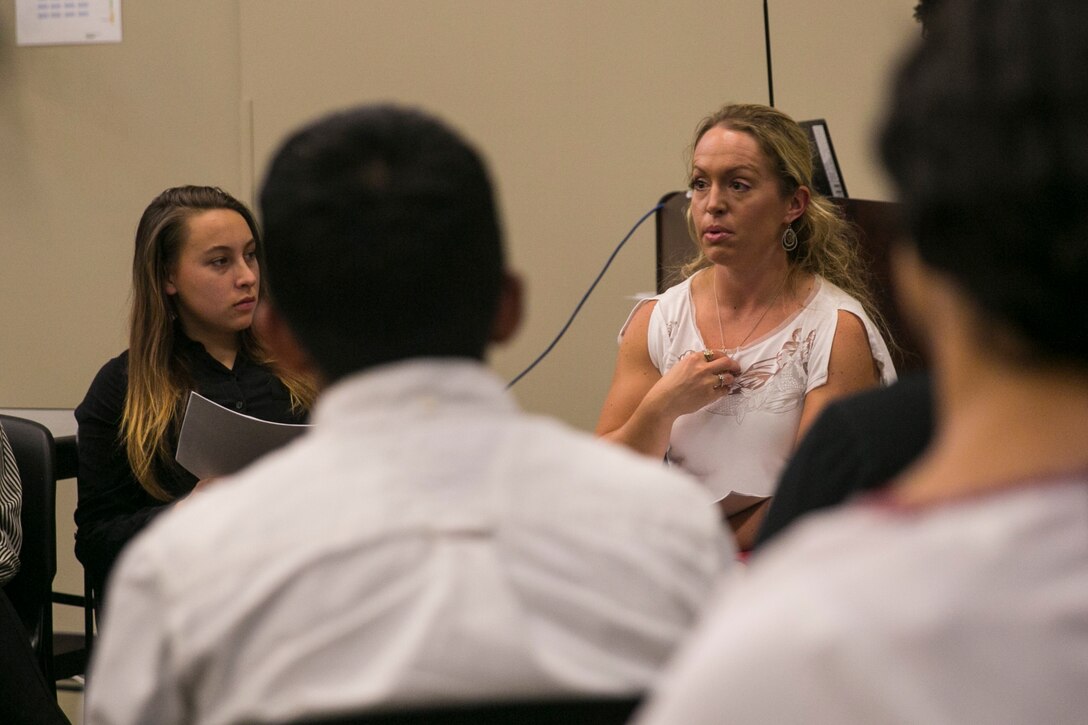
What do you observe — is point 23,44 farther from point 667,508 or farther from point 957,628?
point 957,628

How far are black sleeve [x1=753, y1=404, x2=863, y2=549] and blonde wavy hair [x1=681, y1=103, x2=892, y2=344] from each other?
59.5 inches

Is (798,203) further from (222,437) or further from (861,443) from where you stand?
(861,443)

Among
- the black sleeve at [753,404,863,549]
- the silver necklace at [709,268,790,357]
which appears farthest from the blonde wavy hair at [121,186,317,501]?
the black sleeve at [753,404,863,549]

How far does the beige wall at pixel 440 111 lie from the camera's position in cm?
344

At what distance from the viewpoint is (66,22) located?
373cm

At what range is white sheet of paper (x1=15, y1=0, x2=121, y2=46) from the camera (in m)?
3.71

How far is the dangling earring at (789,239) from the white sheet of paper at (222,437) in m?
1.08

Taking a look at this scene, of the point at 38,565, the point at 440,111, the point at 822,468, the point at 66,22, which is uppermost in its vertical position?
the point at 66,22

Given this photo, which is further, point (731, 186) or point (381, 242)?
point (731, 186)

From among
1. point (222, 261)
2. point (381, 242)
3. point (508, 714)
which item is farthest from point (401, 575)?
point (222, 261)

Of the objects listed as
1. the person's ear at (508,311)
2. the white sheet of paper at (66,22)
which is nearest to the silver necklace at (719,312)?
the person's ear at (508,311)

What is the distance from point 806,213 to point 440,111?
141cm

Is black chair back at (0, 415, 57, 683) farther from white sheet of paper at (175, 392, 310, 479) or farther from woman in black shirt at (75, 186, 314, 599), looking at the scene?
white sheet of paper at (175, 392, 310, 479)

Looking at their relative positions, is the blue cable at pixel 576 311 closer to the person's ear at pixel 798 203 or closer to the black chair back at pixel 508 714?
the person's ear at pixel 798 203
